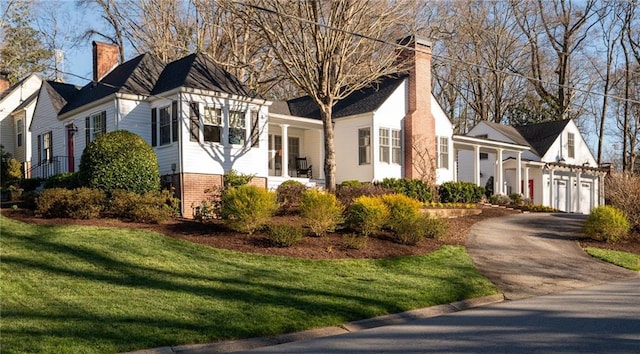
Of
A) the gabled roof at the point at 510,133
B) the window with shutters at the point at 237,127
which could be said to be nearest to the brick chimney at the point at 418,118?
the window with shutters at the point at 237,127

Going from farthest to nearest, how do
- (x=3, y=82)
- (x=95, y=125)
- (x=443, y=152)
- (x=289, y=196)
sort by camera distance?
1. (x=3, y=82)
2. (x=443, y=152)
3. (x=95, y=125)
4. (x=289, y=196)

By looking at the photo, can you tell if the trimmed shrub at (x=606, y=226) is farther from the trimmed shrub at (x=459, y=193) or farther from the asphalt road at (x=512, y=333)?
the trimmed shrub at (x=459, y=193)

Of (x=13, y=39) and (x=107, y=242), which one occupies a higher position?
(x=13, y=39)

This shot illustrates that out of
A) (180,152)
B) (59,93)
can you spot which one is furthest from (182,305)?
(59,93)

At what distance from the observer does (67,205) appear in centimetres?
1486

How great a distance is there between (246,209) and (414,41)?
13760 millimetres

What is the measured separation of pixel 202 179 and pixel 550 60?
35078 mm

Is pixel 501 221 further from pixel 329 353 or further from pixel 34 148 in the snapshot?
pixel 34 148

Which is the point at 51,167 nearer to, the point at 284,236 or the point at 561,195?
the point at 284,236

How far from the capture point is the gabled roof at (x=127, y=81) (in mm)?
21691

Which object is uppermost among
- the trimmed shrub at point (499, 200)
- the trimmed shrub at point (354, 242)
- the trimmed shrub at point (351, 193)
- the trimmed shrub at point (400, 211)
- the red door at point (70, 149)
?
the red door at point (70, 149)

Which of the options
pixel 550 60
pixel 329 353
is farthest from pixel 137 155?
pixel 550 60

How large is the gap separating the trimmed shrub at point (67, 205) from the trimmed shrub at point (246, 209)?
3135 millimetres

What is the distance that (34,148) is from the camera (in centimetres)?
2772
